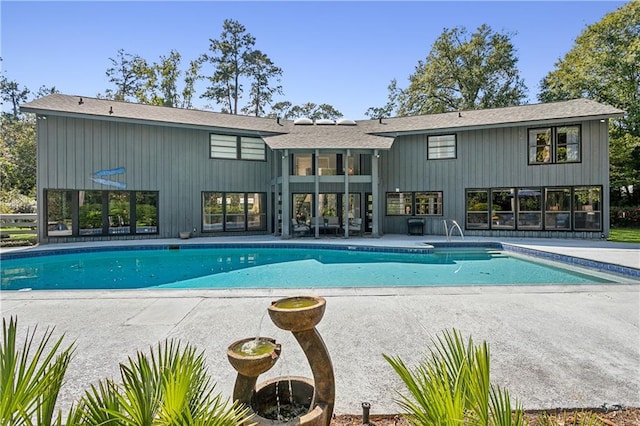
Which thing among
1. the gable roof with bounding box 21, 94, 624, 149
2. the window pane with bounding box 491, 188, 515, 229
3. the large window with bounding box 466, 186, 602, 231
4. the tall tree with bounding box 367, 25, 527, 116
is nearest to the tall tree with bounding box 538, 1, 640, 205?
the tall tree with bounding box 367, 25, 527, 116

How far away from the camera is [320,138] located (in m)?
14.9

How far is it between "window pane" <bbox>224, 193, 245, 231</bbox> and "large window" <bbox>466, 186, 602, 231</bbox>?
10.5 m

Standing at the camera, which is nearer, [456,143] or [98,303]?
[98,303]

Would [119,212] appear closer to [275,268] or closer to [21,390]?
[275,268]

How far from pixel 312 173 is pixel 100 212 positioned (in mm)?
9251

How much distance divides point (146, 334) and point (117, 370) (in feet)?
2.88

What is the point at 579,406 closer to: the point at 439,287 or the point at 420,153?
the point at 439,287

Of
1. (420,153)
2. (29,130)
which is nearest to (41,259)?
(420,153)

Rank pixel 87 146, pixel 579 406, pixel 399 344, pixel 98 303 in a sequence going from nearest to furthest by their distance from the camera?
1. pixel 579 406
2. pixel 399 344
3. pixel 98 303
4. pixel 87 146

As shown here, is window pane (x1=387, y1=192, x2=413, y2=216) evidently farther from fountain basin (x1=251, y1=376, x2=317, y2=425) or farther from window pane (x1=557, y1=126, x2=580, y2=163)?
fountain basin (x1=251, y1=376, x2=317, y2=425)

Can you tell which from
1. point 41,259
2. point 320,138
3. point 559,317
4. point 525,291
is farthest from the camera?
point 320,138

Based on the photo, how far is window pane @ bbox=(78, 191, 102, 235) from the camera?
43.2ft

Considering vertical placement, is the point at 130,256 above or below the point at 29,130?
below

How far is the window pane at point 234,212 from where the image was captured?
15391 mm
